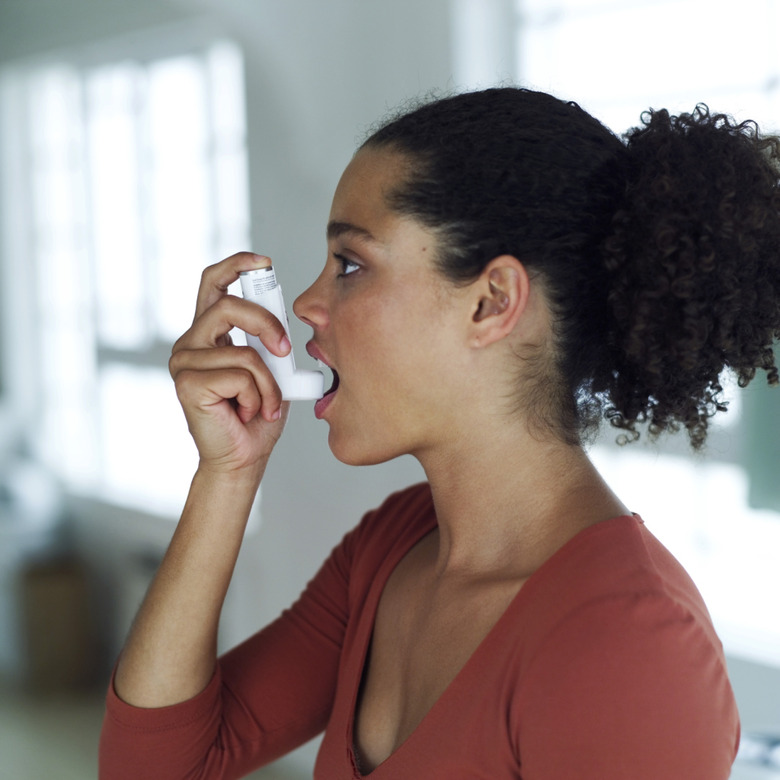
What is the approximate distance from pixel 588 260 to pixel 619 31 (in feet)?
3.90

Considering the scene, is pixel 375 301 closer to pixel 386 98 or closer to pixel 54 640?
pixel 386 98

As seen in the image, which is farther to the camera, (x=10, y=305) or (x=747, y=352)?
(x=10, y=305)

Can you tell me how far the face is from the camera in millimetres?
993

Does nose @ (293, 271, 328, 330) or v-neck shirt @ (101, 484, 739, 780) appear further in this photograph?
nose @ (293, 271, 328, 330)

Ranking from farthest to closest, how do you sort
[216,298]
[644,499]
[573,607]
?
[644,499] < [216,298] < [573,607]

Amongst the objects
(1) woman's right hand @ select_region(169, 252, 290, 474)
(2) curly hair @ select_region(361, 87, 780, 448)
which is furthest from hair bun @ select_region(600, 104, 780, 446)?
(1) woman's right hand @ select_region(169, 252, 290, 474)

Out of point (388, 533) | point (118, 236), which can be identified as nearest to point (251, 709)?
point (388, 533)

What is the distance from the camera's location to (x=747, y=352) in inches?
40.7

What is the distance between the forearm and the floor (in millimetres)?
1189

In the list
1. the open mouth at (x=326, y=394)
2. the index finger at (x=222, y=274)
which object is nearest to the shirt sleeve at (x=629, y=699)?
the open mouth at (x=326, y=394)

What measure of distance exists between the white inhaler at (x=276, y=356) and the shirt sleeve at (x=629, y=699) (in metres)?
0.44

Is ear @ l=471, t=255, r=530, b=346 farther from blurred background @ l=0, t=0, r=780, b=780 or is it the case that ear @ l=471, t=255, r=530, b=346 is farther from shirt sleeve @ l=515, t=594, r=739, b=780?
blurred background @ l=0, t=0, r=780, b=780

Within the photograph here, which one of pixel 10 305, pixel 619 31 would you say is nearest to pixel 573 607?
pixel 619 31

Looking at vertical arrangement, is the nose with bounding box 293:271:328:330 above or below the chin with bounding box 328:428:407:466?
above
